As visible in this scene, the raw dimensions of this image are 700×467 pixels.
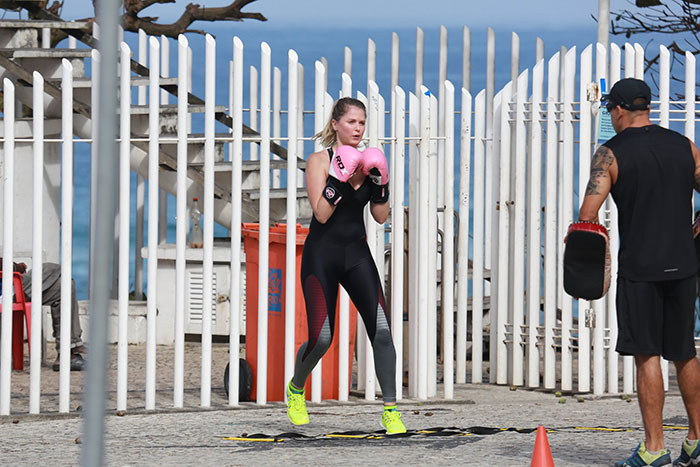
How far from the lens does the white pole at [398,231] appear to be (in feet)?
27.6

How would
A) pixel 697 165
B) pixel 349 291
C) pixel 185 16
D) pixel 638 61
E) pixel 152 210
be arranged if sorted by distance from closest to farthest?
pixel 697 165 → pixel 349 291 → pixel 152 210 → pixel 638 61 → pixel 185 16

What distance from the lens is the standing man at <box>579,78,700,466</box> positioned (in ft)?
18.9

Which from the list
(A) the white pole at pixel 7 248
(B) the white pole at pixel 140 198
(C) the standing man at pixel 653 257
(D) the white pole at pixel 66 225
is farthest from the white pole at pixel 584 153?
(B) the white pole at pixel 140 198

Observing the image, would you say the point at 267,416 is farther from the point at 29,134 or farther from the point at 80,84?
the point at 29,134

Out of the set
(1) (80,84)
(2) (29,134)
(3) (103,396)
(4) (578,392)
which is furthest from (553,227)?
(3) (103,396)

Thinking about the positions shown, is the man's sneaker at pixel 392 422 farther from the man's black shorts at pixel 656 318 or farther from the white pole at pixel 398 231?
the white pole at pixel 398 231

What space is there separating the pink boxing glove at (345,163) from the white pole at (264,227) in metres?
1.46

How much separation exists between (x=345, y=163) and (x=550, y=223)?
9.82 ft

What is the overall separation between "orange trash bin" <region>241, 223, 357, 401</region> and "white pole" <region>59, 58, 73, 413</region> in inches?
49.3

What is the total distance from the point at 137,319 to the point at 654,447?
7023 millimetres

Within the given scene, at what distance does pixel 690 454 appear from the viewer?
5.79 m

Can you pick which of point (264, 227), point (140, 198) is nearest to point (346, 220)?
point (264, 227)

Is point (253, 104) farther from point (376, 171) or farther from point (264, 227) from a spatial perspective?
point (376, 171)

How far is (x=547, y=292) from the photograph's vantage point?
9344mm
